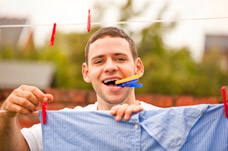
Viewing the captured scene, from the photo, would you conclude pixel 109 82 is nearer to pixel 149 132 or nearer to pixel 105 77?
pixel 105 77

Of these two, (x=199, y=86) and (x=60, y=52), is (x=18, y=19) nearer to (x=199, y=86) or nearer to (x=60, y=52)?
(x=60, y=52)

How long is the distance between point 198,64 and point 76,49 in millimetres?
4880

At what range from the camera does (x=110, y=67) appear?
144cm

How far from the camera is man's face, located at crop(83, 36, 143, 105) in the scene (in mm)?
1453

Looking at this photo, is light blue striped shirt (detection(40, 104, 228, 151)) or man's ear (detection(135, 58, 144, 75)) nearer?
light blue striped shirt (detection(40, 104, 228, 151))

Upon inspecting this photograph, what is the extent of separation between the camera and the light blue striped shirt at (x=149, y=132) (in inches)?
46.2

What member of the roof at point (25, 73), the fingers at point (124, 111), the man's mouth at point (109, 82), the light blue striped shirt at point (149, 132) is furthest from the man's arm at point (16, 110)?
the roof at point (25, 73)

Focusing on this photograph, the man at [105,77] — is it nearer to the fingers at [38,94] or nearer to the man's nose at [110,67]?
the man's nose at [110,67]

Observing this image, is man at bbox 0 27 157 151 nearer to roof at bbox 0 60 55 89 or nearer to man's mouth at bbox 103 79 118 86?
man's mouth at bbox 103 79 118 86

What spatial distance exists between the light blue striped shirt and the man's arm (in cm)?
13

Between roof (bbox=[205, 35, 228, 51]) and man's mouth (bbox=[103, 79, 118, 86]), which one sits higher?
roof (bbox=[205, 35, 228, 51])

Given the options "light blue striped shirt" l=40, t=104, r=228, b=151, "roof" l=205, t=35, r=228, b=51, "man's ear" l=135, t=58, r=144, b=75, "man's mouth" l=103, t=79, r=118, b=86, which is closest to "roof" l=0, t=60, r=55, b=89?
"man's ear" l=135, t=58, r=144, b=75

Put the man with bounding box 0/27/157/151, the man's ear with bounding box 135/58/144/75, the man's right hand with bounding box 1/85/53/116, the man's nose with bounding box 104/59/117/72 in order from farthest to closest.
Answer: the man's ear with bounding box 135/58/144/75 < the man's nose with bounding box 104/59/117/72 < the man with bounding box 0/27/157/151 < the man's right hand with bounding box 1/85/53/116

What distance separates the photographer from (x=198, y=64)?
31.2ft
